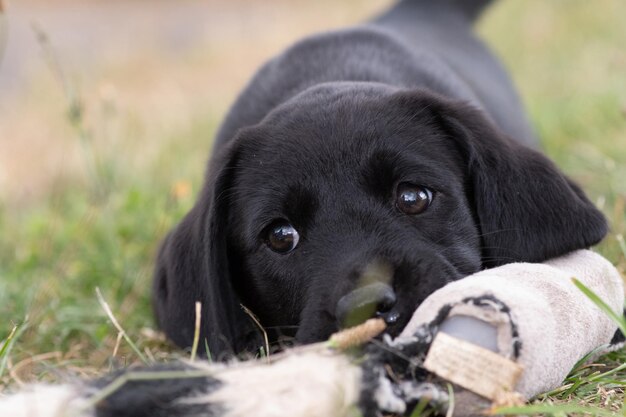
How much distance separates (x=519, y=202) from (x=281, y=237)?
69 centimetres

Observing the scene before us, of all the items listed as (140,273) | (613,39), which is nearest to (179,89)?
(613,39)

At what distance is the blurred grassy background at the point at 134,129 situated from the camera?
151 inches

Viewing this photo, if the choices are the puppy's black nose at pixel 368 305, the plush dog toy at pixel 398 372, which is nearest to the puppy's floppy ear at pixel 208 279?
the puppy's black nose at pixel 368 305

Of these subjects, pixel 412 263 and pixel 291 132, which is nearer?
pixel 412 263

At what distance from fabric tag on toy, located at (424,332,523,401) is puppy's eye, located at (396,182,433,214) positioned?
0.74 m

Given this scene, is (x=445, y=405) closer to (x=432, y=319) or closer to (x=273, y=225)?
(x=432, y=319)

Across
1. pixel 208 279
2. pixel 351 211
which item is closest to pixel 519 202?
pixel 351 211

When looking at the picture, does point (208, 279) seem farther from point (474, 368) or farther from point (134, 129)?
point (134, 129)

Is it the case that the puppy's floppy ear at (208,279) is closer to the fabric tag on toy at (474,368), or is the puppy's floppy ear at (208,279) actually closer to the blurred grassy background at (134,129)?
the blurred grassy background at (134,129)

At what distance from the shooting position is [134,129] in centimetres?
725

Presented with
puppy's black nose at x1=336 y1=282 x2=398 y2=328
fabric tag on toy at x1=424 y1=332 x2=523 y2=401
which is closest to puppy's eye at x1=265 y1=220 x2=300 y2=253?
puppy's black nose at x1=336 y1=282 x2=398 y2=328

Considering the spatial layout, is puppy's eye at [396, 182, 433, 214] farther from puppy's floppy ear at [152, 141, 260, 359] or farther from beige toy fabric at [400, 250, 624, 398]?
puppy's floppy ear at [152, 141, 260, 359]

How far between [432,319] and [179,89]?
26.8 ft

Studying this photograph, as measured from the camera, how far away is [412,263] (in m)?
2.37
